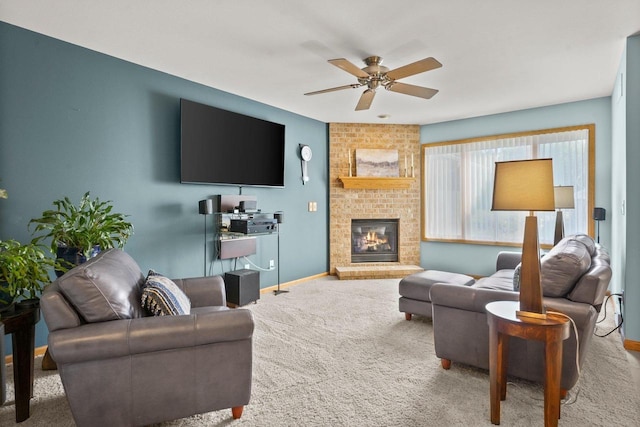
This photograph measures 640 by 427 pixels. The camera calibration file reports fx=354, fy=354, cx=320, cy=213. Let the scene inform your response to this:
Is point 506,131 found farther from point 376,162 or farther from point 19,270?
point 19,270

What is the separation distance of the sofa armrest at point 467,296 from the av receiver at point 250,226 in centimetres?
227

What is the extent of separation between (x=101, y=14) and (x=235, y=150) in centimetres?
196

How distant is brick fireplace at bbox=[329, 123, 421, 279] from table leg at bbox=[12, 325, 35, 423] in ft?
13.8

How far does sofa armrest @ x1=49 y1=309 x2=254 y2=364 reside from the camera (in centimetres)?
158

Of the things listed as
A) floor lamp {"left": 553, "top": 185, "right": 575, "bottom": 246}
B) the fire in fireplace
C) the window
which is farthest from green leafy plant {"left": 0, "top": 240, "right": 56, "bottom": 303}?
the window

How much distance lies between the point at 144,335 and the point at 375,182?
4.62 m

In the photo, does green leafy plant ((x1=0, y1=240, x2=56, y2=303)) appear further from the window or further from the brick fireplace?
the window

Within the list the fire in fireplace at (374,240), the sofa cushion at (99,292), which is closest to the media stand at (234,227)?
the fire in fireplace at (374,240)

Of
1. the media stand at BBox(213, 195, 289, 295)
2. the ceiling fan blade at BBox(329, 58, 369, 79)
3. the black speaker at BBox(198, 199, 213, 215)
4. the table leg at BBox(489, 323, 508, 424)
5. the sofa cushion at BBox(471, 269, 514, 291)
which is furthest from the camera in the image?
the media stand at BBox(213, 195, 289, 295)

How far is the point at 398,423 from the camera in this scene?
1.89 meters

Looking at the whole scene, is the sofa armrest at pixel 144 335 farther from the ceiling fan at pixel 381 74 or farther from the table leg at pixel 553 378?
the ceiling fan at pixel 381 74

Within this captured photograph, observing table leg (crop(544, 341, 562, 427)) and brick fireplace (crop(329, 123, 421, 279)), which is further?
brick fireplace (crop(329, 123, 421, 279))

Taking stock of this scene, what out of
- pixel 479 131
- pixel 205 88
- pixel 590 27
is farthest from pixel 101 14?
pixel 479 131

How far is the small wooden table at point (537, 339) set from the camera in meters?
1.71
